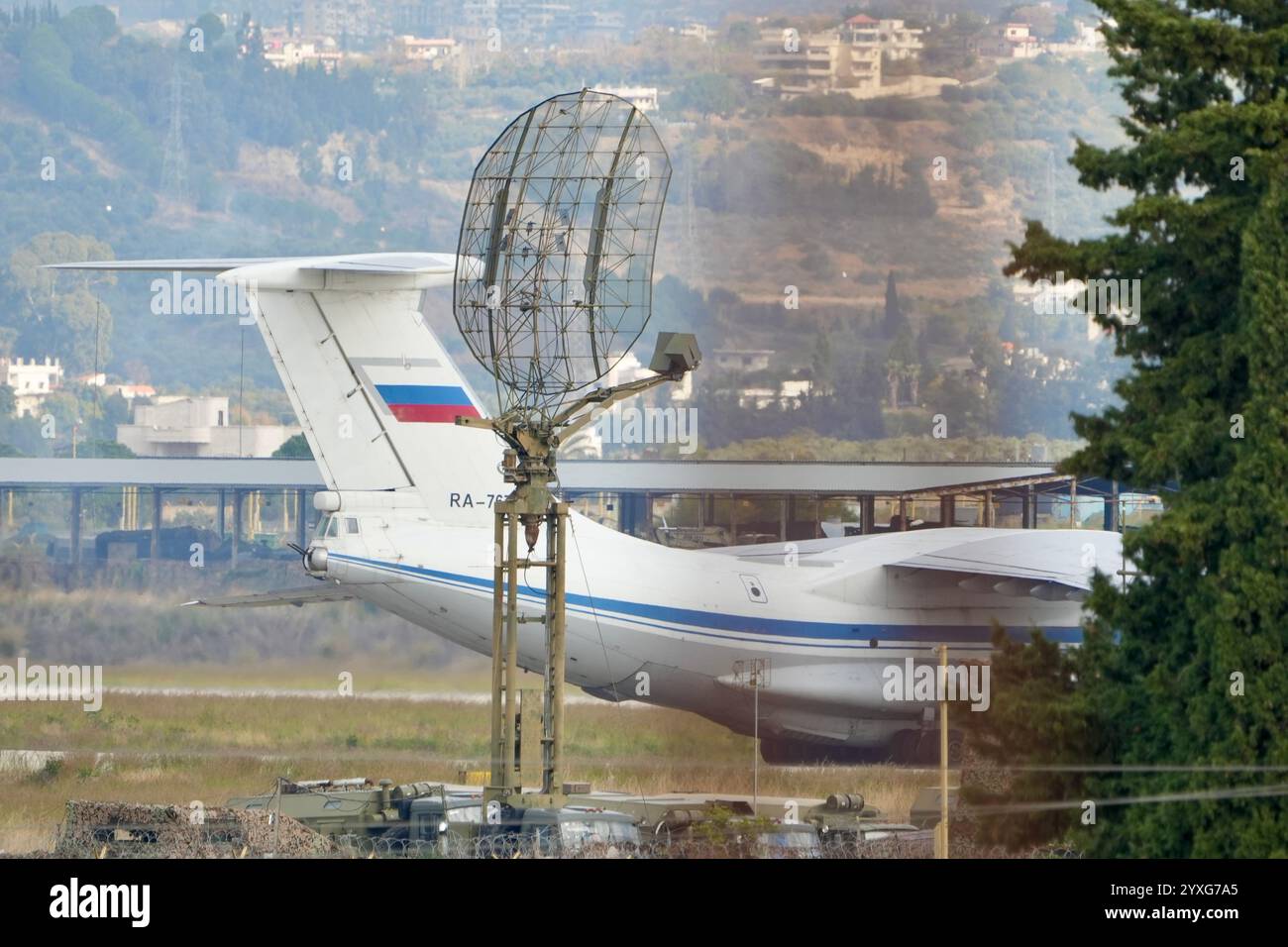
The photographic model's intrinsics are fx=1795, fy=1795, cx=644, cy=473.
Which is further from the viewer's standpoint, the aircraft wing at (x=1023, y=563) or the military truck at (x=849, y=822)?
the aircraft wing at (x=1023, y=563)

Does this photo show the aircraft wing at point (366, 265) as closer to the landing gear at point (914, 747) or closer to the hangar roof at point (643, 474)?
the hangar roof at point (643, 474)

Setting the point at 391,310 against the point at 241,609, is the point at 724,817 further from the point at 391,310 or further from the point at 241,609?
the point at 241,609

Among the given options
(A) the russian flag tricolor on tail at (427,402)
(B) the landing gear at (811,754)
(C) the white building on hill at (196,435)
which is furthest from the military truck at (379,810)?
(C) the white building on hill at (196,435)

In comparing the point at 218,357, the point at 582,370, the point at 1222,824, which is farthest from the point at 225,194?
the point at 1222,824

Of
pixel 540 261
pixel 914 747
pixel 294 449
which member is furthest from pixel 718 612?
pixel 294 449

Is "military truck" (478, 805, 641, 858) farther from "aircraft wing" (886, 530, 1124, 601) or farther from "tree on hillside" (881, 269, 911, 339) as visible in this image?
"tree on hillside" (881, 269, 911, 339)

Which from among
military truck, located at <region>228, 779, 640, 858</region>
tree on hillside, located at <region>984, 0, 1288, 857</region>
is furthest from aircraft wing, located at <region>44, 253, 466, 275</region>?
tree on hillside, located at <region>984, 0, 1288, 857</region>
